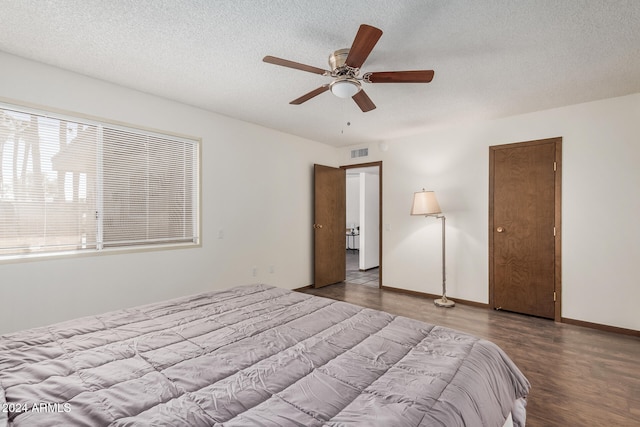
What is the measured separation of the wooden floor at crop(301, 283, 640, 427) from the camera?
1966 mm

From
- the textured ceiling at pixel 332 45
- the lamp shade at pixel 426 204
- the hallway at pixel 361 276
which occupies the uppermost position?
the textured ceiling at pixel 332 45

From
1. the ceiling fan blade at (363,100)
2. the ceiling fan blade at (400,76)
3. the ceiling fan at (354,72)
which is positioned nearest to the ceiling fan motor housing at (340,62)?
the ceiling fan at (354,72)

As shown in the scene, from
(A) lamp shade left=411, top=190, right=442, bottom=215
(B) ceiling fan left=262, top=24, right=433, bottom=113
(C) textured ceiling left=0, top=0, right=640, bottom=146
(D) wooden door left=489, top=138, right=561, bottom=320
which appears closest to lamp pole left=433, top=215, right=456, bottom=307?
(A) lamp shade left=411, top=190, right=442, bottom=215

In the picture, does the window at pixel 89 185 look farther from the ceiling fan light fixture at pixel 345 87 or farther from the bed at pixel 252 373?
the ceiling fan light fixture at pixel 345 87

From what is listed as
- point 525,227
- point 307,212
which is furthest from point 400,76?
point 307,212

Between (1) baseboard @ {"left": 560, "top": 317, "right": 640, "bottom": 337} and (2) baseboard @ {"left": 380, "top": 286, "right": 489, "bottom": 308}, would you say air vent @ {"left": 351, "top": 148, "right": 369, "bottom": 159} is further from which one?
(1) baseboard @ {"left": 560, "top": 317, "right": 640, "bottom": 337}

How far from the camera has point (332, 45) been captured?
2.30 meters

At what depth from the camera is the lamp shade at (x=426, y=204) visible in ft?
13.9

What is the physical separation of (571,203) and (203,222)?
454 centimetres

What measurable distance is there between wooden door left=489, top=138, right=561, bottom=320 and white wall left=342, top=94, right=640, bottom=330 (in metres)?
0.09

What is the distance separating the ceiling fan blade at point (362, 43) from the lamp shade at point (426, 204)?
8.76 ft

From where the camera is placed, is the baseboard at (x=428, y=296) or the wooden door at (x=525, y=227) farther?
the baseboard at (x=428, y=296)

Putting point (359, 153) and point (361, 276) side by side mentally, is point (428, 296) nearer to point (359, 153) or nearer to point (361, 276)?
point (361, 276)

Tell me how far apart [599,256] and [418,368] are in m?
3.48
